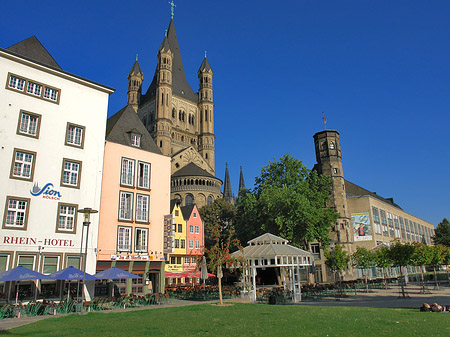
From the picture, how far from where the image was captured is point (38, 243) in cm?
2159

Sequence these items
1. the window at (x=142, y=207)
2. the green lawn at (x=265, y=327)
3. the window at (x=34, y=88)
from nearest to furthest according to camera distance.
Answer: the green lawn at (x=265, y=327) < the window at (x=34, y=88) < the window at (x=142, y=207)

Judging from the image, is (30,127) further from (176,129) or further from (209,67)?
(209,67)

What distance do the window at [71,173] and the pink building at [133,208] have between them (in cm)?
218

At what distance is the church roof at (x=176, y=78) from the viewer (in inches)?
3777

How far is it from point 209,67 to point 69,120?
79934 millimetres

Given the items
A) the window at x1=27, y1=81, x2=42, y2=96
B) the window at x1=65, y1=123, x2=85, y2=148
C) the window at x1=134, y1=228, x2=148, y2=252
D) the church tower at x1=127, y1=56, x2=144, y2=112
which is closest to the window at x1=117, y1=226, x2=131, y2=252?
the window at x1=134, y1=228, x2=148, y2=252

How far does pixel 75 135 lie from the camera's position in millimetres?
25453

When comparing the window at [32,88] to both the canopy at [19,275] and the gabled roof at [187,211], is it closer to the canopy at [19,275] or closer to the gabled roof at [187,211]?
the canopy at [19,275]

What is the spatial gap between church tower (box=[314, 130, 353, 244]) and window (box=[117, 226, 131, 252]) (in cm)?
3731

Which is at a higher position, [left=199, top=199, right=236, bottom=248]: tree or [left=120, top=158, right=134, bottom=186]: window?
[left=199, top=199, right=236, bottom=248]: tree

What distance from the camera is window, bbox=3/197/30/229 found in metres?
20.9

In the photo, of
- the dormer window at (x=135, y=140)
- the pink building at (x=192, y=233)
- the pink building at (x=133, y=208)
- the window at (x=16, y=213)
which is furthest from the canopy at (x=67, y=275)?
the pink building at (x=192, y=233)

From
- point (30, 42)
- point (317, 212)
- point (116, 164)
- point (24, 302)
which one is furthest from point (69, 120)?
point (317, 212)

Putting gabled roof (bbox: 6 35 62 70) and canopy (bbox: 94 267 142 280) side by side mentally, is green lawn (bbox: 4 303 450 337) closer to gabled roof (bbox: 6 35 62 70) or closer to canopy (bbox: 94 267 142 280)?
canopy (bbox: 94 267 142 280)
